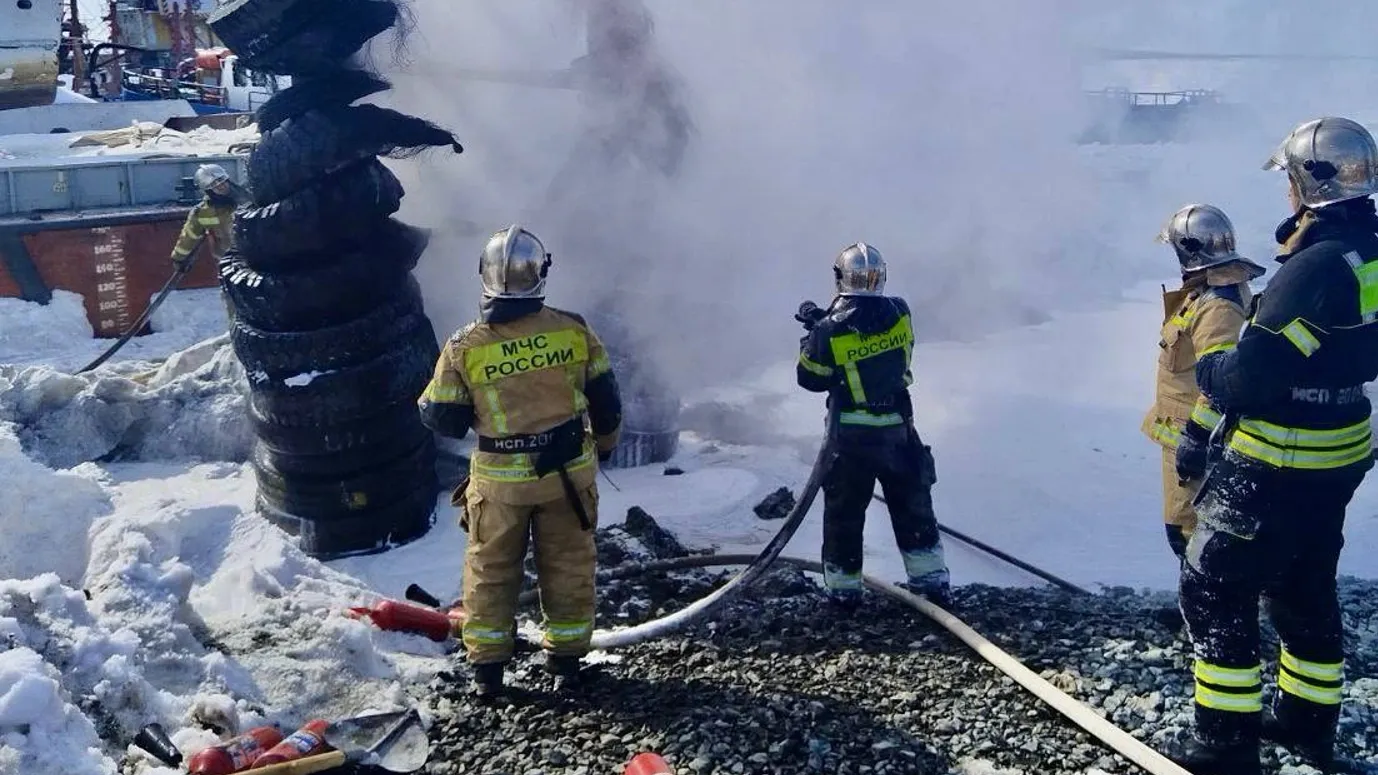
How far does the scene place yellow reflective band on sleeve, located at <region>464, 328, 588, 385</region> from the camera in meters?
3.84

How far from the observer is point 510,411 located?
3.87 meters

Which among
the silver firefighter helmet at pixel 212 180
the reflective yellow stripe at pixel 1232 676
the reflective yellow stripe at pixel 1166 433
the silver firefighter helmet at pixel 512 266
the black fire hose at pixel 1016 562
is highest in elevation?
the silver firefighter helmet at pixel 212 180

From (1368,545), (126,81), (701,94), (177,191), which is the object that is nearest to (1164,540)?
(1368,545)

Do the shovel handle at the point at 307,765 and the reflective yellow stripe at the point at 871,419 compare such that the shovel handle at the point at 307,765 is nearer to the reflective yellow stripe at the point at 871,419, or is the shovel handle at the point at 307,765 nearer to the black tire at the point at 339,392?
the reflective yellow stripe at the point at 871,419

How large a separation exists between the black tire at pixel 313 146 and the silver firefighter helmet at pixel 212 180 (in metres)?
3.26

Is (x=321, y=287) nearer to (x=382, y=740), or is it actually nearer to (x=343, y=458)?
(x=343, y=458)

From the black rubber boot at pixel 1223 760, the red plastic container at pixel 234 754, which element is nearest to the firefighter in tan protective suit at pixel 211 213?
the red plastic container at pixel 234 754

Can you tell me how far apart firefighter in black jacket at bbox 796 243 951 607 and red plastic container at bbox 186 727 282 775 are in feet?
8.16

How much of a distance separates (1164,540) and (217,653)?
5149mm

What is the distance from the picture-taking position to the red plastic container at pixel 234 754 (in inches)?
118

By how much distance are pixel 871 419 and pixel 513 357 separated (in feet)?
5.65

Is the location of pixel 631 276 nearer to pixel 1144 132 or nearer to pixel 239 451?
pixel 239 451

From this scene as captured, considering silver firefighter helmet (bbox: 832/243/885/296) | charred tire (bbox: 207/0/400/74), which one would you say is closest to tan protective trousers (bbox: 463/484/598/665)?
silver firefighter helmet (bbox: 832/243/885/296)

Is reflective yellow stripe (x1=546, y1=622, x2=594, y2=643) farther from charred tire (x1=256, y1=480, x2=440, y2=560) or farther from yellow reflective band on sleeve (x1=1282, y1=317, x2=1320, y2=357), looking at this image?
yellow reflective band on sleeve (x1=1282, y1=317, x2=1320, y2=357)
